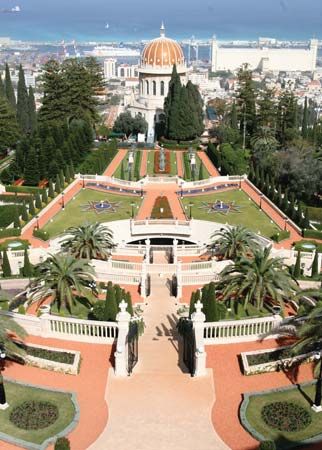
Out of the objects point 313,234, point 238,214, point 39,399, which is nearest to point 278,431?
point 39,399

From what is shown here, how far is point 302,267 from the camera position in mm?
39344

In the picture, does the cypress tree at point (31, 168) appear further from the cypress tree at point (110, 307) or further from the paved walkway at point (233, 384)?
the paved walkway at point (233, 384)

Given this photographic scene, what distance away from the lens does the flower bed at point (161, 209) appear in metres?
49.9

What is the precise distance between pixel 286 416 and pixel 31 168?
151 feet

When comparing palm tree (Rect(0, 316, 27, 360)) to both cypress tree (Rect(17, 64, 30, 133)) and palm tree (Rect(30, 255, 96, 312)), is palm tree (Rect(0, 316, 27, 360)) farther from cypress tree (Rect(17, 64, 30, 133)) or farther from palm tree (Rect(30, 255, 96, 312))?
cypress tree (Rect(17, 64, 30, 133))

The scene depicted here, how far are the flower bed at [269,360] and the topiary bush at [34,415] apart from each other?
8.15 metres

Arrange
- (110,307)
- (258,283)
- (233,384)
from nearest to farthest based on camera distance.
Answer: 1. (233,384)
2. (110,307)
3. (258,283)

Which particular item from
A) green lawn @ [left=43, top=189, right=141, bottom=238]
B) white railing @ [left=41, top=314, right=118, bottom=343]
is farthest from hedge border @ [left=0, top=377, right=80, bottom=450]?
green lawn @ [left=43, top=189, right=141, bottom=238]

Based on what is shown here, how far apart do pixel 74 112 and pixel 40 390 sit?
6210 cm

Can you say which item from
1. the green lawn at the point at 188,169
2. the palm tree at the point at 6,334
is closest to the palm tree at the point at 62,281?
the palm tree at the point at 6,334

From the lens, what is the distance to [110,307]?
27.3 metres

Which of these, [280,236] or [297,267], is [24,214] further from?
[297,267]

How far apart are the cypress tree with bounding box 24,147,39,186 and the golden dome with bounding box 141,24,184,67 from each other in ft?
151

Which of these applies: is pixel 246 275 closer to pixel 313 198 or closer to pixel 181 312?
pixel 181 312
